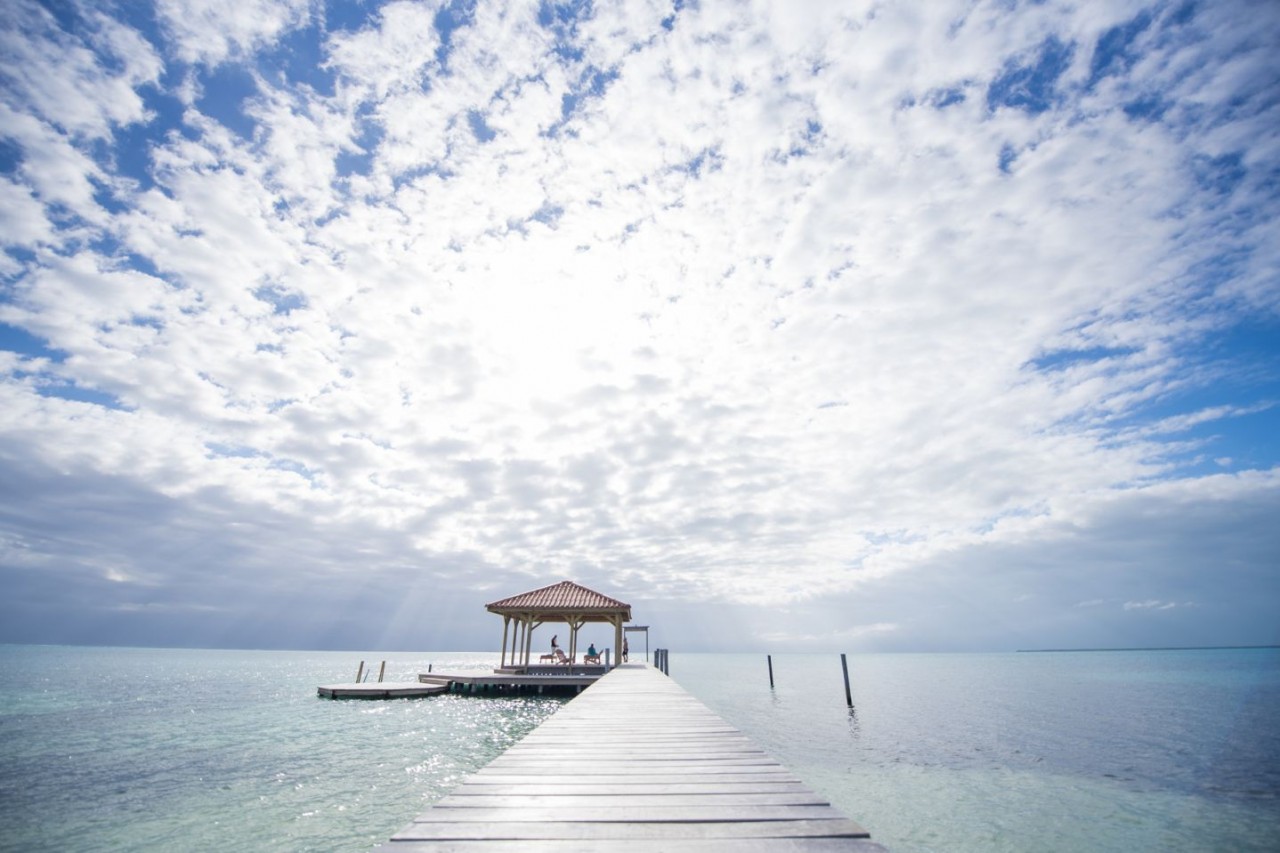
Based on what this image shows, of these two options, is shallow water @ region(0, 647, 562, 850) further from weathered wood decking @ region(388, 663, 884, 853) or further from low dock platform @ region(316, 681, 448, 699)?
weathered wood decking @ region(388, 663, 884, 853)

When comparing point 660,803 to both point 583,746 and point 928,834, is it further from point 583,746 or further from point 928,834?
point 928,834

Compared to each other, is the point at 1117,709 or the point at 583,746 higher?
the point at 583,746

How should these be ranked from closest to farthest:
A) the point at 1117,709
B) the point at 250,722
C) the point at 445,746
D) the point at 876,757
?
the point at 445,746
the point at 876,757
the point at 250,722
the point at 1117,709

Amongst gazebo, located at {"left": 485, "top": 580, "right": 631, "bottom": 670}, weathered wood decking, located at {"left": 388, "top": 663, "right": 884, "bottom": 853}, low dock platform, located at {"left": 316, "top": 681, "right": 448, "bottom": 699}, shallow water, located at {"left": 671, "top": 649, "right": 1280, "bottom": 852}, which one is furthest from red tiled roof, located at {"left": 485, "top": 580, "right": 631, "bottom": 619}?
weathered wood decking, located at {"left": 388, "top": 663, "right": 884, "bottom": 853}

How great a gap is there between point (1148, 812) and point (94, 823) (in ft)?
65.8

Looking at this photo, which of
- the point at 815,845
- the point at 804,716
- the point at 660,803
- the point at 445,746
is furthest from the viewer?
the point at 804,716

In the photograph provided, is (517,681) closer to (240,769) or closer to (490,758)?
(490,758)

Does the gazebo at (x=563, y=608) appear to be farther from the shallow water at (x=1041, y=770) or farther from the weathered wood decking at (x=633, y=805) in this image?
the weathered wood decking at (x=633, y=805)

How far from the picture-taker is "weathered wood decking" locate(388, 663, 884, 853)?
3168mm

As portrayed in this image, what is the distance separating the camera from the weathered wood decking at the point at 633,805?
10.4 ft

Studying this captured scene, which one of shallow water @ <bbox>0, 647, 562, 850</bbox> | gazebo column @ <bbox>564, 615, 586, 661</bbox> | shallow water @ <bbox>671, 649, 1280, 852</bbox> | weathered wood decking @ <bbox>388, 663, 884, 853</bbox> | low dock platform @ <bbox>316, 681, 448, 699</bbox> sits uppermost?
gazebo column @ <bbox>564, 615, 586, 661</bbox>

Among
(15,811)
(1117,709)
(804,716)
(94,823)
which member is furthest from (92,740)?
(1117,709)

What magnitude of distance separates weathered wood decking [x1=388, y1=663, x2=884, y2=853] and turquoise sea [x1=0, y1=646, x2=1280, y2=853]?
5860mm

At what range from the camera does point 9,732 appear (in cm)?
1922
